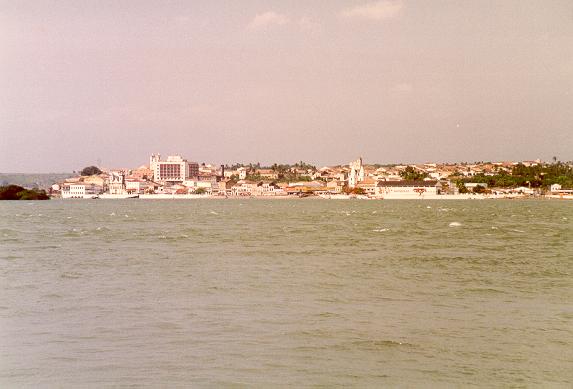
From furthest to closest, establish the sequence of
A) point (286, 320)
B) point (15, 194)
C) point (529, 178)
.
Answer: point (529, 178) → point (15, 194) → point (286, 320)

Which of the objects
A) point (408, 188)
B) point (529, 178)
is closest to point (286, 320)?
point (408, 188)

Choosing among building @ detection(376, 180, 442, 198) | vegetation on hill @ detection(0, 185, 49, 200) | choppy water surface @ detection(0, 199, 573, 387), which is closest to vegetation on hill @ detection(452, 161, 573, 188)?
building @ detection(376, 180, 442, 198)

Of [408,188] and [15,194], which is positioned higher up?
[408,188]

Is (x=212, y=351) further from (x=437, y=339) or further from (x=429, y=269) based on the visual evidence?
(x=429, y=269)

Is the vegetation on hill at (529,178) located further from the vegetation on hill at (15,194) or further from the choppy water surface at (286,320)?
the choppy water surface at (286,320)

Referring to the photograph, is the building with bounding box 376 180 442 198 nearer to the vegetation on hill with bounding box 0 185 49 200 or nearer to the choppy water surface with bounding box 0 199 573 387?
the vegetation on hill with bounding box 0 185 49 200

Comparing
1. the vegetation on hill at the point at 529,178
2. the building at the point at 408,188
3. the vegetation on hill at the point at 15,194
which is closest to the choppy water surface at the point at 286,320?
the vegetation on hill at the point at 15,194

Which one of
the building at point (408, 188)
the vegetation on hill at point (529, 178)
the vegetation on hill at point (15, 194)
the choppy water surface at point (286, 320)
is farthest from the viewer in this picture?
the vegetation on hill at point (529, 178)

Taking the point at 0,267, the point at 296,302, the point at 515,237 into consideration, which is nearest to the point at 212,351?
the point at 296,302

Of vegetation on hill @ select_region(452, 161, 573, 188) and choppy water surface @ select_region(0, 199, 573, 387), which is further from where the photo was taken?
vegetation on hill @ select_region(452, 161, 573, 188)

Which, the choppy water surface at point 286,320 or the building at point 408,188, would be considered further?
the building at point 408,188

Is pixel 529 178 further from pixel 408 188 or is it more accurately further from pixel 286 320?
pixel 286 320
